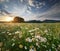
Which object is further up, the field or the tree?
the tree

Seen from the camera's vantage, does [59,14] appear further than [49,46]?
Yes

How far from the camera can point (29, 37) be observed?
Result: 6.24 ft

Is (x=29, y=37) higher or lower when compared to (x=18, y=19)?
lower

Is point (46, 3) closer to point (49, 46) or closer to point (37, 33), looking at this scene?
point (37, 33)

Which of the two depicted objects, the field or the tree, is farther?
the tree

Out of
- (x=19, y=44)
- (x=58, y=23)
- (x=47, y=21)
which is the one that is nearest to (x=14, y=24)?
(x=19, y=44)

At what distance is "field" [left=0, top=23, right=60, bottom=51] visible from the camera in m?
1.84

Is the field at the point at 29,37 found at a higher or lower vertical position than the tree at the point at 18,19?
lower

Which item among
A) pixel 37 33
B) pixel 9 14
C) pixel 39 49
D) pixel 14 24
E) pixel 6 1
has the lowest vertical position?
pixel 39 49

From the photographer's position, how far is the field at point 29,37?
184cm

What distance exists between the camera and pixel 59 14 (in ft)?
6.69

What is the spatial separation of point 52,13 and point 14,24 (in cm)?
51

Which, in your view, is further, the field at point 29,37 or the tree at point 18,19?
the tree at point 18,19

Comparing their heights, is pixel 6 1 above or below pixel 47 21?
above
